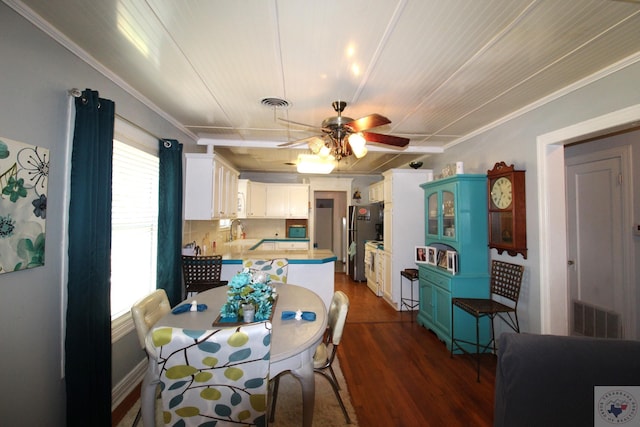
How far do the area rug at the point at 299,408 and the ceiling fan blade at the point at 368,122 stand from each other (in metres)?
2.06

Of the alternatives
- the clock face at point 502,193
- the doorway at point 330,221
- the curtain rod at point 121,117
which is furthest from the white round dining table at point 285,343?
the doorway at point 330,221

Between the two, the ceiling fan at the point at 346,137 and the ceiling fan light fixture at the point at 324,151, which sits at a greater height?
the ceiling fan at the point at 346,137

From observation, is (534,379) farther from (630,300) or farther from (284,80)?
(630,300)

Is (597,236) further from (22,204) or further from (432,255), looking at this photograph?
(22,204)

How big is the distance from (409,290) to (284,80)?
3.46 meters

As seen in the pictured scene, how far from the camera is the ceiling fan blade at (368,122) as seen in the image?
5.81 feet

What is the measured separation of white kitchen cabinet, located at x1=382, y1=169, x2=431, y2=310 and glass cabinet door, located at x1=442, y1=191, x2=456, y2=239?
92 cm

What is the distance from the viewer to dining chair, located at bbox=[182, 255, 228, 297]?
2.79m

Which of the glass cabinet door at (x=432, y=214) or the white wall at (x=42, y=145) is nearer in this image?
the white wall at (x=42, y=145)

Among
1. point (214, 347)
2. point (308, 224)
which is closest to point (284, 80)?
point (214, 347)

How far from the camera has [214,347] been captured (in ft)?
3.28

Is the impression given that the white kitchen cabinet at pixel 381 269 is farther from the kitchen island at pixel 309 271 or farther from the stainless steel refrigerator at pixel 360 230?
the kitchen island at pixel 309 271

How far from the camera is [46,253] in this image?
1455 mm

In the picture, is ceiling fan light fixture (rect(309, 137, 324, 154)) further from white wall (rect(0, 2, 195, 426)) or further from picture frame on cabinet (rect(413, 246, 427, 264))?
picture frame on cabinet (rect(413, 246, 427, 264))
